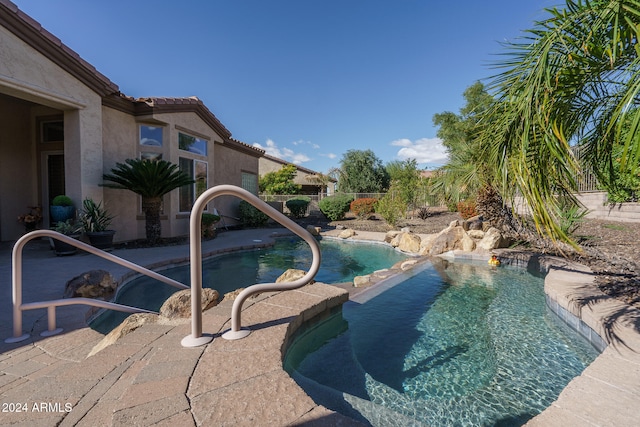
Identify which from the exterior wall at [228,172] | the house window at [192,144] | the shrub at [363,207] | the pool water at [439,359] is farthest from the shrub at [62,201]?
the shrub at [363,207]

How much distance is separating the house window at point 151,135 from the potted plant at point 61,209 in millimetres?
3134

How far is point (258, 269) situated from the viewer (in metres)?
7.93

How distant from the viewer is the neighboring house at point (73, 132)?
6.95 metres

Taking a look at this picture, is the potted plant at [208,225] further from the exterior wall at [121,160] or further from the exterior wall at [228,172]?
the exterior wall at [228,172]

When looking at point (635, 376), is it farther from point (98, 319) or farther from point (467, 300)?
point (98, 319)

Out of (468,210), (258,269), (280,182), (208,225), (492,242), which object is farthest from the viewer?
(280,182)

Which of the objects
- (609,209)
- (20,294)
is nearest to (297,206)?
(609,209)

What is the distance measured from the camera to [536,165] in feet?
9.50

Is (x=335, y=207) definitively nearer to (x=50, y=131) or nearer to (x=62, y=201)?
(x=62, y=201)

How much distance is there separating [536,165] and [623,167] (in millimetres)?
741

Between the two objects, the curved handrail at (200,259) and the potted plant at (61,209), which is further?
the potted plant at (61,209)

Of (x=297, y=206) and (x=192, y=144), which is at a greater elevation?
(x=192, y=144)

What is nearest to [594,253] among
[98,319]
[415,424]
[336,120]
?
[415,424]

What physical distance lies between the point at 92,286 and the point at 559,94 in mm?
6869
